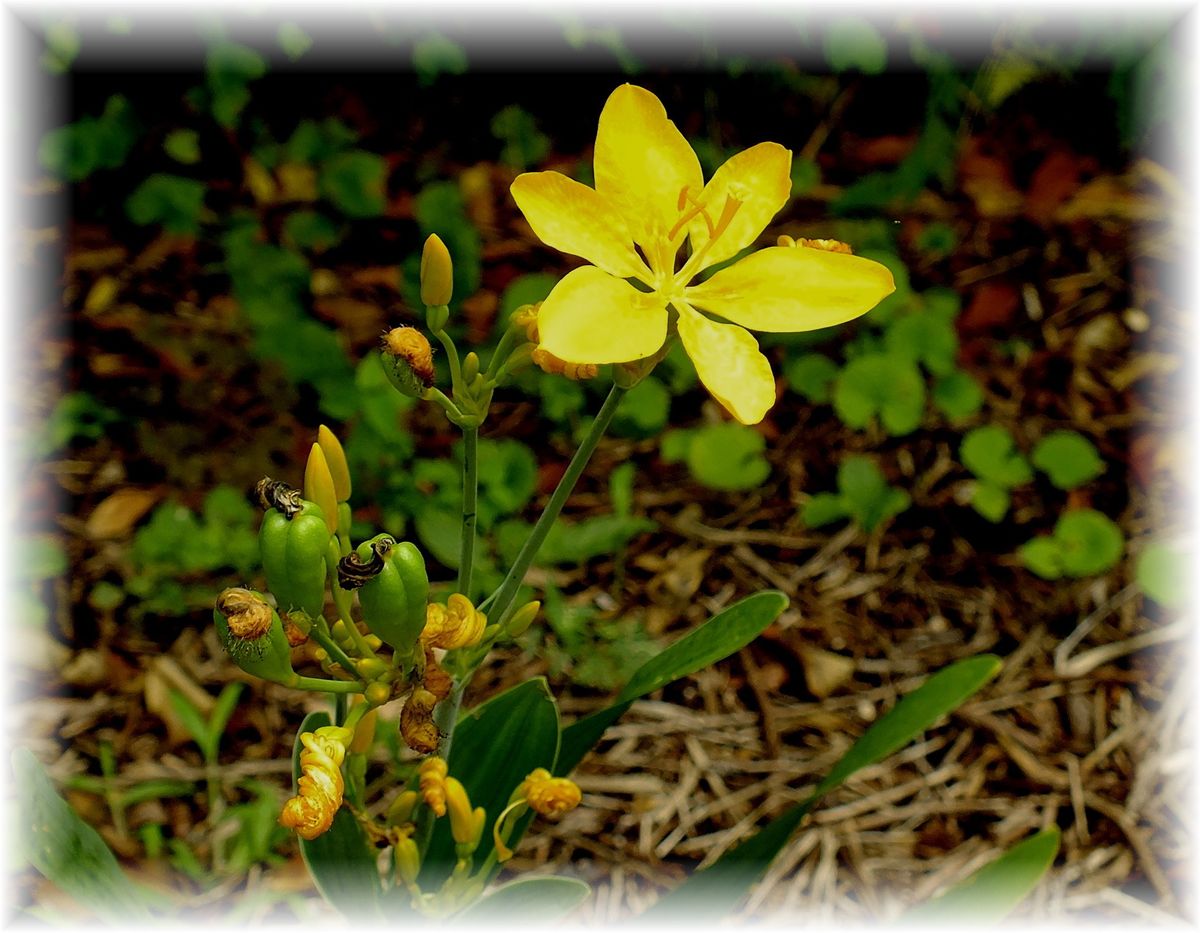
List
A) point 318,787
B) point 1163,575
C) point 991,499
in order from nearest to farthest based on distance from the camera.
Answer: point 318,787, point 1163,575, point 991,499

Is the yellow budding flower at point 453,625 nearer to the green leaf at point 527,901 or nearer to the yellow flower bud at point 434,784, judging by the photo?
the yellow flower bud at point 434,784

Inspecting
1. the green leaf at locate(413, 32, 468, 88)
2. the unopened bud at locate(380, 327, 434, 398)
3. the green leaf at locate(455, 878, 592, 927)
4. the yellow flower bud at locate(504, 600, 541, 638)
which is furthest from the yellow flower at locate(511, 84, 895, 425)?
the green leaf at locate(413, 32, 468, 88)

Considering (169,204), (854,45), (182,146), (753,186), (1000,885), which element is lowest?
(1000,885)

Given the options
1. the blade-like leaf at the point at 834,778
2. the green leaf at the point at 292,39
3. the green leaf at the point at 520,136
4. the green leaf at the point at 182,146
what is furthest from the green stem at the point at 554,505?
the green leaf at the point at 182,146

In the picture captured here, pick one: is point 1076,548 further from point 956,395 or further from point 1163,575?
point 956,395

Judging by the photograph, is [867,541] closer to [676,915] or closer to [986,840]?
[986,840]

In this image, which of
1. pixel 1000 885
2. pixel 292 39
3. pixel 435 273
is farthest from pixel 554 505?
pixel 292 39

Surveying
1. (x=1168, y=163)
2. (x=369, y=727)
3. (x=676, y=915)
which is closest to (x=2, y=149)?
(x=369, y=727)
